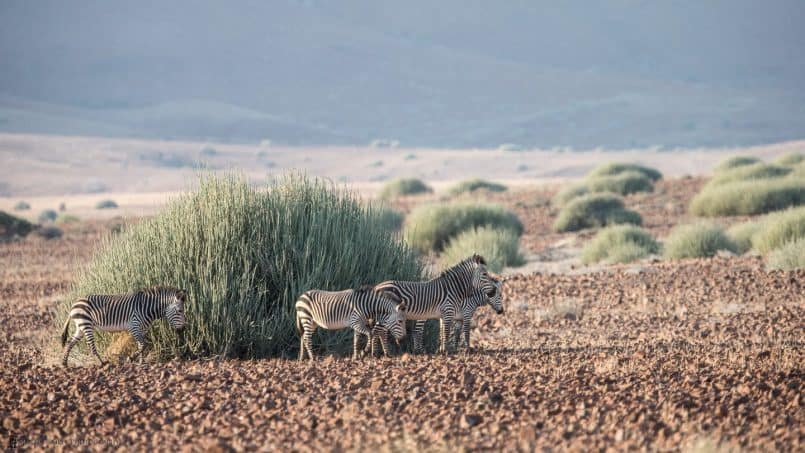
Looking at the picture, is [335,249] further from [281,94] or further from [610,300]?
[281,94]

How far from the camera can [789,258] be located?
15844 millimetres

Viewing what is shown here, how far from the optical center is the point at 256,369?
8.05m

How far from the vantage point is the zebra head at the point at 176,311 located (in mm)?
8500

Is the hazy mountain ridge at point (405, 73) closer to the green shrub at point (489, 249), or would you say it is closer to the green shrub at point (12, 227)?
the green shrub at point (12, 227)

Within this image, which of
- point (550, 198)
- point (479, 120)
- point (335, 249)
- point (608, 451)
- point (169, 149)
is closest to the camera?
point (608, 451)

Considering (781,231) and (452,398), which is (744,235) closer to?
(781,231)

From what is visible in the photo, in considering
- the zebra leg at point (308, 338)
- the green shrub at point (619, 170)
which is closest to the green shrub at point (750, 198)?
the green shrub at point (619, 170)

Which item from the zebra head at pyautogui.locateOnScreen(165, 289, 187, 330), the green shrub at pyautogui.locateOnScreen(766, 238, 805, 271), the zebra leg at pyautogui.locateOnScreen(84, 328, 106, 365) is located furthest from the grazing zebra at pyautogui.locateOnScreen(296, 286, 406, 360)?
the green shrub at pyautogui.locateOnScreen(766, 238, 805, 271)

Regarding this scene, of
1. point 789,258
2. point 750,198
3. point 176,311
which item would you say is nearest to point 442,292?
point 176,311

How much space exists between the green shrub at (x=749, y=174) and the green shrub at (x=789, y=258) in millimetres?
14770

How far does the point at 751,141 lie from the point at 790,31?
202 feet

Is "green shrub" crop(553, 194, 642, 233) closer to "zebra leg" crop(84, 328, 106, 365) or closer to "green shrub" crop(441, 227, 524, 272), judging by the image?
"green shrub" crop(441, 227, 524, 272)

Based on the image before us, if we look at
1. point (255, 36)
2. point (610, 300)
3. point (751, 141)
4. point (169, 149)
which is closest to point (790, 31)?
point (751, 141)

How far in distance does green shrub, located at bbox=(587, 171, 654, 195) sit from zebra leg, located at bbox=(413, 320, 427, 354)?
26.2m
